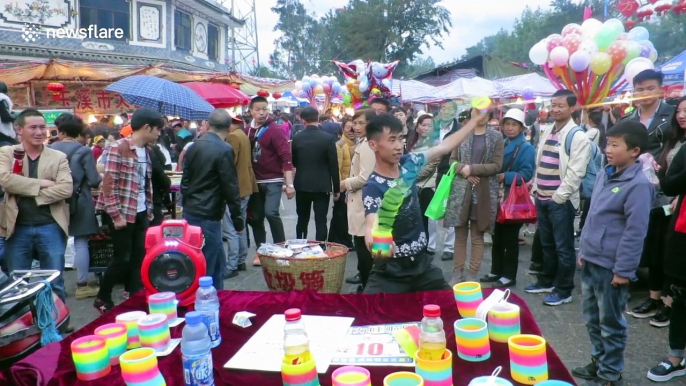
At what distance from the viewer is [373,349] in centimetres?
183

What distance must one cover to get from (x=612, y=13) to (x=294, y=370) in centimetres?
3793

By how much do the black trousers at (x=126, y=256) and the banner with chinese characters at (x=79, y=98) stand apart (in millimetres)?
8355

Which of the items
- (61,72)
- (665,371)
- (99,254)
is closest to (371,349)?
(665,371)

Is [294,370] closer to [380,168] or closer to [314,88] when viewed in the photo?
[380,168]

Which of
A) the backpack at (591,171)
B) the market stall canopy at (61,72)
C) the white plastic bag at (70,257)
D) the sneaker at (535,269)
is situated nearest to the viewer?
the backpack at (591,171)

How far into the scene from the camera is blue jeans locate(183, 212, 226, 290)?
161 inches

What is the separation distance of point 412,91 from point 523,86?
11.4 ft

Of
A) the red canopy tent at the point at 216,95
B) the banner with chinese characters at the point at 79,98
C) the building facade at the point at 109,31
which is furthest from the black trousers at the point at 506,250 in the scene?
the building facade at the point at 109,31

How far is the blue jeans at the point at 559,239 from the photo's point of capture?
4.14m

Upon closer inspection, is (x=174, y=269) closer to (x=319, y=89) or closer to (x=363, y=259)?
(x=363, y=259)

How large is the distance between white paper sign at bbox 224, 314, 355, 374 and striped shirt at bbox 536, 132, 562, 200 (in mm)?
2819

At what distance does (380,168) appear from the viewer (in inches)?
111

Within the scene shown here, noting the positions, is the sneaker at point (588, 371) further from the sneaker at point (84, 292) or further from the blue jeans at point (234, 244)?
the sneaker at point (84, 292)

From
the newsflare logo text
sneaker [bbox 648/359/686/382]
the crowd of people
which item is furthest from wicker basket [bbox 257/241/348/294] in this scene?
the newsflare logo text
